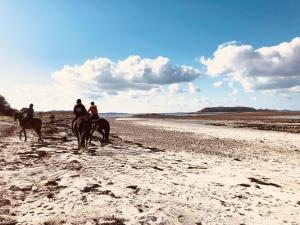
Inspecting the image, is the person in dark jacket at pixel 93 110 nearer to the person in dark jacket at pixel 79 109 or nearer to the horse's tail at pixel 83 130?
the person in dark jacket at pixel 79 109

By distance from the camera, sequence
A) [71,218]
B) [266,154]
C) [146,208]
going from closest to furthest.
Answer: [71,218], [146,208], [266,154]

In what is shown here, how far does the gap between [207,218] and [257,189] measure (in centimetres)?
381

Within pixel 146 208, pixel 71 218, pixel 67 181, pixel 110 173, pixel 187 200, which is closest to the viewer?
pixel 71 218

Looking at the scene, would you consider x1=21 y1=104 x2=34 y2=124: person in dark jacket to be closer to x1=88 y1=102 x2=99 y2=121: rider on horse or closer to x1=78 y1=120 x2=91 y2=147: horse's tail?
x1=88 y1=102 x2=99 y2=121: rider on horse

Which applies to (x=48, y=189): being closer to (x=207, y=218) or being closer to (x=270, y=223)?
Result: (x=207, y=218)

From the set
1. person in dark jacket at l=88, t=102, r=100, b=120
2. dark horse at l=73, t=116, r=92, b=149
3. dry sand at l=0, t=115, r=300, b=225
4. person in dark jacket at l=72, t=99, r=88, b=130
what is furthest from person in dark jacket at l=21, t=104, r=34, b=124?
dry sand at l=0, t=115, r=300, b=225

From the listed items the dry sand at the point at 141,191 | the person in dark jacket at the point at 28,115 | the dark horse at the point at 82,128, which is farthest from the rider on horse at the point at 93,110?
the dry sand at the point at 141,191

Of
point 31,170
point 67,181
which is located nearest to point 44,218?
point 67,181

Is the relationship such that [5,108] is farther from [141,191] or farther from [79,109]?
[141,191]

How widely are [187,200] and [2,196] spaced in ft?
17.3

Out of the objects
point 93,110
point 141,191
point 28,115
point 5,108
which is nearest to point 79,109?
point 93,110

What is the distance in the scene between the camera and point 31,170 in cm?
1334

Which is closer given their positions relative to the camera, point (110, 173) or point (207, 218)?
point (207, 218)

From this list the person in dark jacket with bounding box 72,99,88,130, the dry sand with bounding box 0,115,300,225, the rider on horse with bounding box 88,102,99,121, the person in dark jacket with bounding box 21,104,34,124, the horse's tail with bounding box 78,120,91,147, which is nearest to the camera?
the dry sand with bounding box 0,115,300,225
